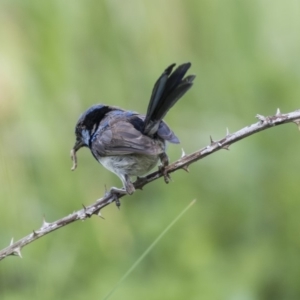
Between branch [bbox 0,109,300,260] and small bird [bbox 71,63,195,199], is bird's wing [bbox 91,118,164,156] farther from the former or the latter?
branch [bbox 0,109,300,260]

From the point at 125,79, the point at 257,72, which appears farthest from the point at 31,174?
the point at 257,72

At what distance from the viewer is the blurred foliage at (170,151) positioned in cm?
346

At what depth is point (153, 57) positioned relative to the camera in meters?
3.92

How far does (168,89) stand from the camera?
2582mm

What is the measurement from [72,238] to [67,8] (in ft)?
4.39

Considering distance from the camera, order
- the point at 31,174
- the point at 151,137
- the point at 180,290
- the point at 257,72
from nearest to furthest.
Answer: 1. the point at 151,137
2. the point at 180,290
3. the point at 31,174
4. the point at 257,72

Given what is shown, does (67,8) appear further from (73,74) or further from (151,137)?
(151,137)

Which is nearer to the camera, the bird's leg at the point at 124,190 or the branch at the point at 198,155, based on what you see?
the branch at the point at 198,155

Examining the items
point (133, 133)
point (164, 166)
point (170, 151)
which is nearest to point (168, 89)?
point (164, 166)

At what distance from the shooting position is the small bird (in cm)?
257

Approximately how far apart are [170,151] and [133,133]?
3.57ft

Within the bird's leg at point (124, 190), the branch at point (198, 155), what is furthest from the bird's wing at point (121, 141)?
the branch at point (198, 155)

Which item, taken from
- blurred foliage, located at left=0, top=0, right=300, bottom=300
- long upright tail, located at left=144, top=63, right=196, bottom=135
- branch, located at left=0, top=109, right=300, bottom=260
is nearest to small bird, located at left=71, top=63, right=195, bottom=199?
long upright tail, located at left=144, top=63, right=196, bottom=135

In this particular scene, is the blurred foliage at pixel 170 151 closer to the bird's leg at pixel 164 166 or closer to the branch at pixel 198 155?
the bird's leg at pixel 164 166
